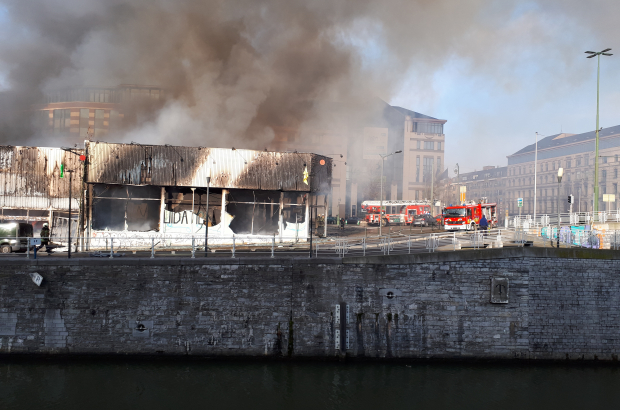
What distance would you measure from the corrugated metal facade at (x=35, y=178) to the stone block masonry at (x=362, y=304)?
33.3 feet

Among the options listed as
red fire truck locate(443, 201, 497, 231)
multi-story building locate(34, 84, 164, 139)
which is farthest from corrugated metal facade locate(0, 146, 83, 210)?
red fire truck locate(443, 201, 497, 231)

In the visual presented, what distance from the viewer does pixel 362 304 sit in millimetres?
18688

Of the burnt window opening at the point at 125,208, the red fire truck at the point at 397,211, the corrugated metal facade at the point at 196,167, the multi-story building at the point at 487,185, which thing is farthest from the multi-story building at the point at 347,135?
the multi-story building at the point at 487,185

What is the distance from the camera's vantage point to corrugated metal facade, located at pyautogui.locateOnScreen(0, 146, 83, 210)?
88.3ft

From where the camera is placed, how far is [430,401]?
16.1m

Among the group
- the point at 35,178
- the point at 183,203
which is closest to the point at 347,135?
the point at 183,203

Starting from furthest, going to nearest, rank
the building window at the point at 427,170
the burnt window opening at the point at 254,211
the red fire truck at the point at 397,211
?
the building window at the point at 427,170, the red fire truck at the point at 397,211, the burnt window opening at the point at 254,211

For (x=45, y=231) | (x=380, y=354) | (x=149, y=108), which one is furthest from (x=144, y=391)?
(x=149, y=108)

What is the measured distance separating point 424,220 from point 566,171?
2248 inches

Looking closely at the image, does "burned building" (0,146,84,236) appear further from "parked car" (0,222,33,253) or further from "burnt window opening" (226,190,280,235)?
"burnt window opening" (226,190,280,235)

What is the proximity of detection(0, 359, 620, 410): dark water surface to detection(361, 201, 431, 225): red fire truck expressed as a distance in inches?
1453

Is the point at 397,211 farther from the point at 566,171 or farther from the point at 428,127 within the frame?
the point at 566,171

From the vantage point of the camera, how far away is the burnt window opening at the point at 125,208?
2709cm

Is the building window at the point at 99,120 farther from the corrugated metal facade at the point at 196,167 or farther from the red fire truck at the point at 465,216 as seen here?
the red fire truck at the point at 465,216
